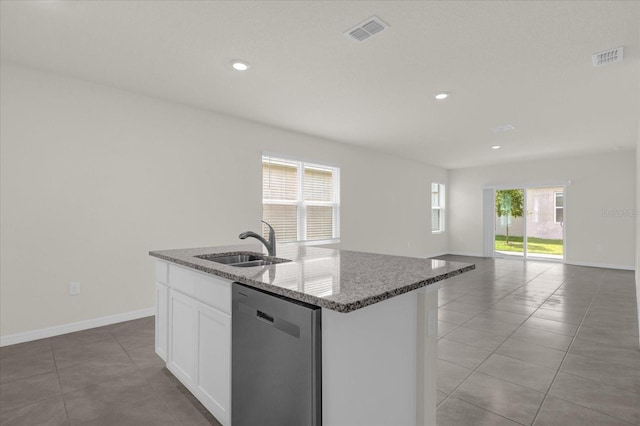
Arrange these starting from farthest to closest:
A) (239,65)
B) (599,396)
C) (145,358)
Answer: (239,65) → (145,358) → (599,396)

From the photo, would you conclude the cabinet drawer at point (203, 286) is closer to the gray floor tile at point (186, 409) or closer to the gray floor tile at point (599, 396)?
the gray floor tile at point (186, 409)

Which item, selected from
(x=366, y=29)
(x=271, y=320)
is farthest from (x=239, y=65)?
(x=271, y=320)

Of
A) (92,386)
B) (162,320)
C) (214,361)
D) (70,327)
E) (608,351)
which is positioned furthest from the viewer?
(70,327)

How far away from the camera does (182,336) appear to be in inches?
81.9

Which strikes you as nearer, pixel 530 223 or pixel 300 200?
pixel 300 200

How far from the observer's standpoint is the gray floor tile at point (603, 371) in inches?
88.1

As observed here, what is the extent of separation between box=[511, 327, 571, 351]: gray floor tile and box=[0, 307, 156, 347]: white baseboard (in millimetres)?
3898

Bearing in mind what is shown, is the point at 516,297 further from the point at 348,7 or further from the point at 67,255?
the point at 67,255

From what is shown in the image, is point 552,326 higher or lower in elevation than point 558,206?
lower

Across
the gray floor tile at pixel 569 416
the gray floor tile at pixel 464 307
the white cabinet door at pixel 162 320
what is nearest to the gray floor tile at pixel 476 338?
the gray floor tile at pixel 464 307

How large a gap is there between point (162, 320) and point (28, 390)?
35.1 inches

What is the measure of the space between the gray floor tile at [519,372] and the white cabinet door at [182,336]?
2.04 meters

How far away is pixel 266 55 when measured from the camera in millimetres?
2818

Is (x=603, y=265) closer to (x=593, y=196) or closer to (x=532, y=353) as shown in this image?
(x=593, y=196)
